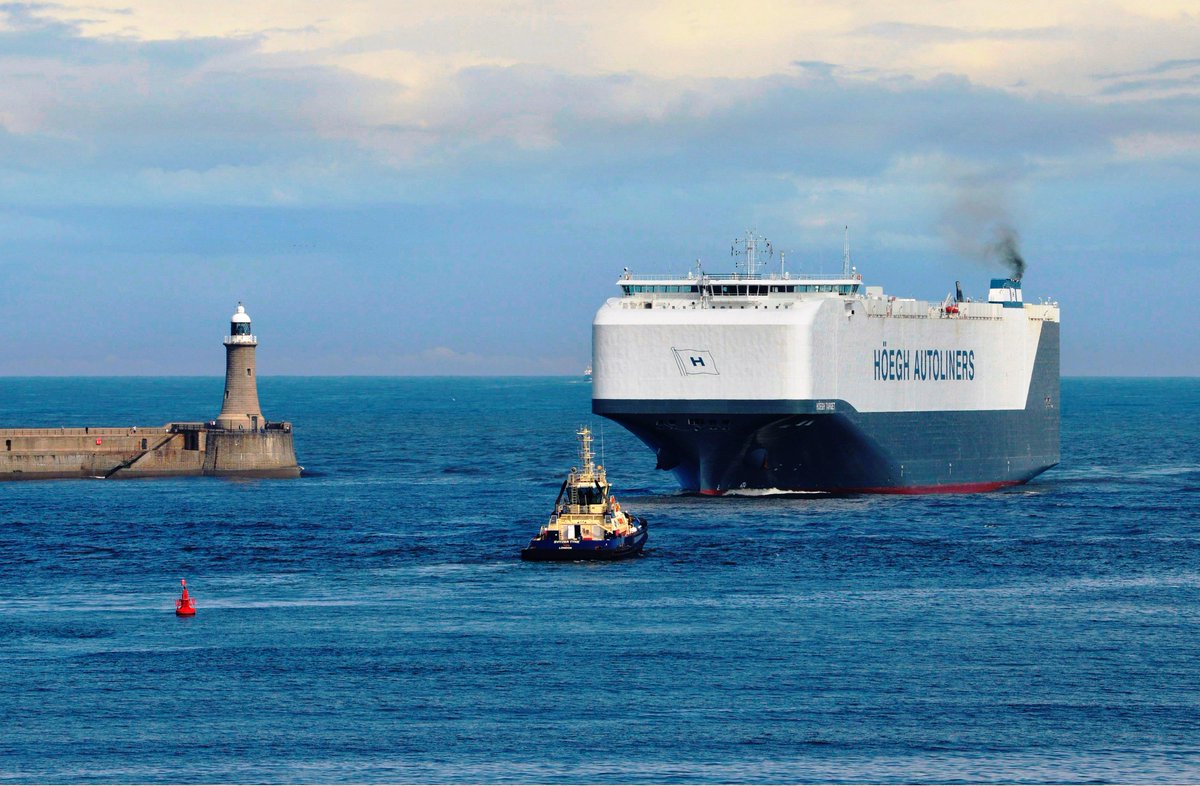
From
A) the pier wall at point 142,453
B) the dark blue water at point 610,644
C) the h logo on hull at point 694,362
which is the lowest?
the dark blue water at point 610,644

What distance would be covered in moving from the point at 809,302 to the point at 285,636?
3512cm

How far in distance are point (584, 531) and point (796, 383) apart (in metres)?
16.6

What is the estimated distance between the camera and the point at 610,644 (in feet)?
150

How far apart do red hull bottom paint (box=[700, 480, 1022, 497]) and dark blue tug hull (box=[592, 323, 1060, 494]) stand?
0.15ft

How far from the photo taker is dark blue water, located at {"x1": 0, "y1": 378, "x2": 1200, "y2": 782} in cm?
3541

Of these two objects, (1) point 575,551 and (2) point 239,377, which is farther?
(2) point 239,377

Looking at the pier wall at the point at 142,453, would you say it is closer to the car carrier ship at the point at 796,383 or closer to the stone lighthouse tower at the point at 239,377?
the stone lighthouse tower at the point at 239,377

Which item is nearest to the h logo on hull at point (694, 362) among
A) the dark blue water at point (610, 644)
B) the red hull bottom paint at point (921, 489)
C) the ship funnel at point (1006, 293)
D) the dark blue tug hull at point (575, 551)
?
the dark blue water at point (610, 644)

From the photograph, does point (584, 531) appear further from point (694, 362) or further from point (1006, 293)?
point (1006, 293)

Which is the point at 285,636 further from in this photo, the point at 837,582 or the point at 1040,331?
the point at 1040,331

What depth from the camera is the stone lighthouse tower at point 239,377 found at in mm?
97938

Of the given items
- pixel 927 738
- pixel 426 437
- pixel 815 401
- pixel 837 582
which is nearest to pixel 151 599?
pixel 837 582

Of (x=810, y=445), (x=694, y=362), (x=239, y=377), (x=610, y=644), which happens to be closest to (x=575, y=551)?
(x=610, y=644)

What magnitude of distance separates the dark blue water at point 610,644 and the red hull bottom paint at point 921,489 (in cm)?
134
